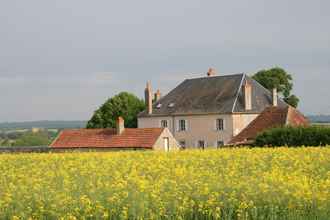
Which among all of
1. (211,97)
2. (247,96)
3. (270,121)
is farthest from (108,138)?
(211,97)

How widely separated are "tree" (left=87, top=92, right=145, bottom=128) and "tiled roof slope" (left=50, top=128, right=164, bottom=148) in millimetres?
22672

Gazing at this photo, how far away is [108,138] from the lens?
57219 millimetres

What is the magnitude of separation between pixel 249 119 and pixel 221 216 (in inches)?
A: 2330

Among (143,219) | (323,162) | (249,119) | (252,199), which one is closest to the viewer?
(143,219)

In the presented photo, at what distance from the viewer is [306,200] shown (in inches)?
448

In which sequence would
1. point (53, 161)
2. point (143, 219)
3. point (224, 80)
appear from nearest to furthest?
point (143, 219) → point (53, 161) → point (224, 80)

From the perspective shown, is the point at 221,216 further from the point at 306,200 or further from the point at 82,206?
the point at 82,206

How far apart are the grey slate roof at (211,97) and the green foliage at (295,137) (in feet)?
99.2

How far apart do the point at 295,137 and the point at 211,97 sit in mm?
35717

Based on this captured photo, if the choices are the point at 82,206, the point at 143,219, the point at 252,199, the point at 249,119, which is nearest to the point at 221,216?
the point at 252,199

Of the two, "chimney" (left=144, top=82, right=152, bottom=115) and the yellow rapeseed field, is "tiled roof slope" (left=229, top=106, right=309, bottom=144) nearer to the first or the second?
"chimney" (left=144, top=82, right=152, bottom=115)

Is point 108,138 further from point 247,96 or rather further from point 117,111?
point 117,111

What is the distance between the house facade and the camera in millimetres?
70188

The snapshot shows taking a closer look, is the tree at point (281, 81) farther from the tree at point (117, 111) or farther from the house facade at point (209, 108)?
the tree at point (117, 111)
